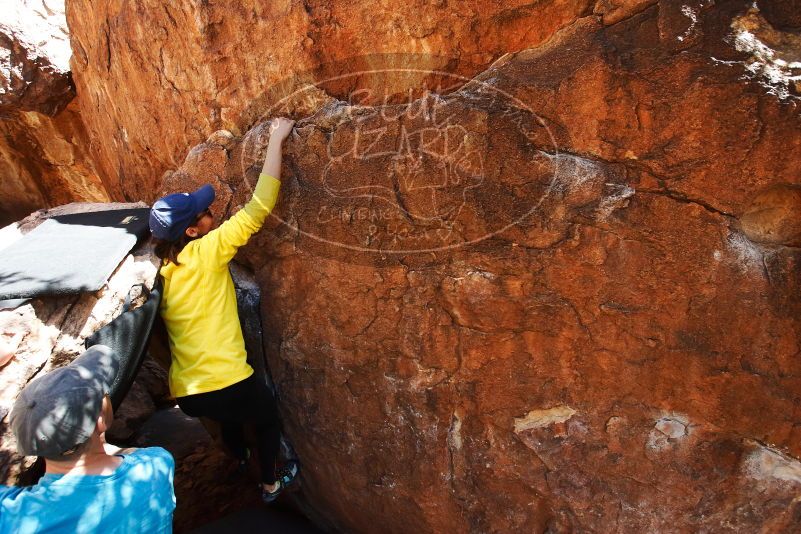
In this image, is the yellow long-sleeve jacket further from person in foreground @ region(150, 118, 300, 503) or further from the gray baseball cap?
the gray baseball cap

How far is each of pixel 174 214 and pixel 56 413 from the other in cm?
109

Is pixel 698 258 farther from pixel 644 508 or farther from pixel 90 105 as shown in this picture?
pixel 90 105

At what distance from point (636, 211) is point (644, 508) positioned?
1178 mm

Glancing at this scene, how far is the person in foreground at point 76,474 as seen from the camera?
5.55 feet

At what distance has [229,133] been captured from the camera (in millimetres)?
2924

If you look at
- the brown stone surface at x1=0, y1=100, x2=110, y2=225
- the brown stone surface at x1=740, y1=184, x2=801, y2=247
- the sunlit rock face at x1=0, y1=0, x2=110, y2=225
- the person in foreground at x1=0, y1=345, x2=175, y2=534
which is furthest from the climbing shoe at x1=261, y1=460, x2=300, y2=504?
the brown stone surface at x1=0, y1=100, x2=110, y2=225

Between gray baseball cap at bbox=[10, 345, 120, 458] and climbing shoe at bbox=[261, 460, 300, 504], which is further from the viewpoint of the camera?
climbing shoe at bbox=[261, 460, 300, 504]

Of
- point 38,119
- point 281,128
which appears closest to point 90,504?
point 281,128

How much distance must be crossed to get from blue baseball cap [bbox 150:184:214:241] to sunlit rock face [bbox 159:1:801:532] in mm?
280

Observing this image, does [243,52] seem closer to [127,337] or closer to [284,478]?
[127,337]

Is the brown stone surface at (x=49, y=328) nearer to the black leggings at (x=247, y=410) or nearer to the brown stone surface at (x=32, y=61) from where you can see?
the black leggings at (x=247, y=410)

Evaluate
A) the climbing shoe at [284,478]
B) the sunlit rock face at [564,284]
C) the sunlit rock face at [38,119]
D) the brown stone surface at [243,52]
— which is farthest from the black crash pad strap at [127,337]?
the sunlit rock face at [38,119]

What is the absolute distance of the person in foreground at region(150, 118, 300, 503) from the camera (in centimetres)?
252

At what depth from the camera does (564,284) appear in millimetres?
2191
